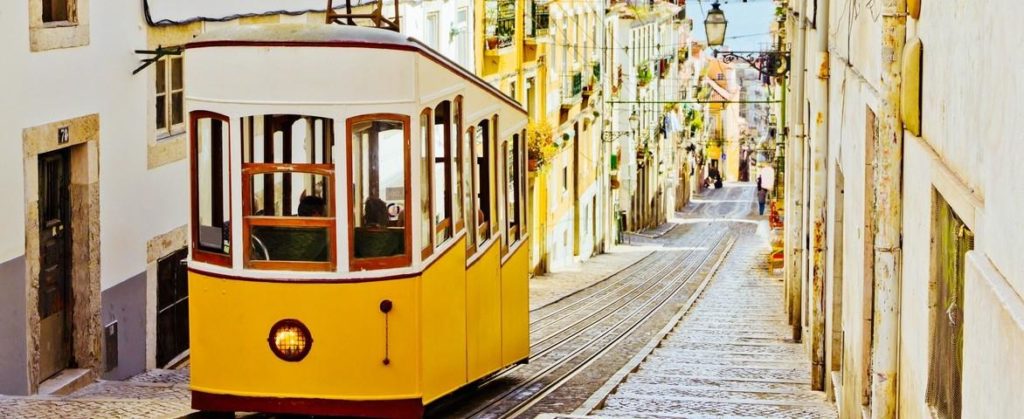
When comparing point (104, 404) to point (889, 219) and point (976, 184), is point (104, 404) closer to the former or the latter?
point (889, 219)

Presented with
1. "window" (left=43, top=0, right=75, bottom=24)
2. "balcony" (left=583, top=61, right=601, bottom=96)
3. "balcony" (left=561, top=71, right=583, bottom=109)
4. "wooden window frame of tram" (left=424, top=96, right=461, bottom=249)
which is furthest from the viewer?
"balcony" (left=583, top=61, right=601, bottom=96)

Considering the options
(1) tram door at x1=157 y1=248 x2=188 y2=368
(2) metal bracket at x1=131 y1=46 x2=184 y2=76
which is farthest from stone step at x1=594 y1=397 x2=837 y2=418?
(2) metal bracket at x1=131 y1=46 x2=184 y2=76

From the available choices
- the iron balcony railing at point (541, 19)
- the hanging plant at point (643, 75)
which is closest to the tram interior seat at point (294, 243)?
the iron balcony railing at point (541, 19)

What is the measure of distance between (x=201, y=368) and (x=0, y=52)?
9.41 ft

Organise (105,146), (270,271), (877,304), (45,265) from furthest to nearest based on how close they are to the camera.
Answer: (105,146), (45,265), (270,271), (877,304)

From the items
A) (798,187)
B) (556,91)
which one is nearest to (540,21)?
(556,91)

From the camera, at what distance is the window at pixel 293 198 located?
29.0 feet

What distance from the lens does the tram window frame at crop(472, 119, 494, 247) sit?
10641 millimetres

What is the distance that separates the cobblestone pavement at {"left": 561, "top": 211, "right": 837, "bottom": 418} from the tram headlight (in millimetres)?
2991

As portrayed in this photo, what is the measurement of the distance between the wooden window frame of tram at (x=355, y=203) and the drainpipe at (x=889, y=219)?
2.97 metres

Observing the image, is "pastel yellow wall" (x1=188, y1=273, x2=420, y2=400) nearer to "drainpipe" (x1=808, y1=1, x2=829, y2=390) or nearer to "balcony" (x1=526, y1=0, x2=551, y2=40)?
"drainpipe" (x1=808, y1=1, x2=829, y2=390)

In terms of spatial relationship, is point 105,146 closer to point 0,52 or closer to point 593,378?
point 0,52

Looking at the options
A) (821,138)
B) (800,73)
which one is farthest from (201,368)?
(800,73)

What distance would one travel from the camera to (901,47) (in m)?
6.89
